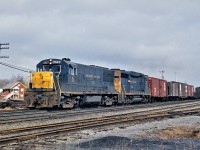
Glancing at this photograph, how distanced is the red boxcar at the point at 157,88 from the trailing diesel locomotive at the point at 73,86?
27.8 ft

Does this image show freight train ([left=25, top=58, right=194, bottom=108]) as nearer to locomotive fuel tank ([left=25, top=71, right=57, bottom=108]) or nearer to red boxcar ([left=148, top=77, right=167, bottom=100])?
locomotive fuel tank ([left=25, top=71, right=57, bottom=108])

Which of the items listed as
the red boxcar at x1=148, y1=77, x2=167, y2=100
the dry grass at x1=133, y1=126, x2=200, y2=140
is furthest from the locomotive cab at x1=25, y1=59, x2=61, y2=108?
the red boxcar at x1=148, y1=77, x2=167, y2=100

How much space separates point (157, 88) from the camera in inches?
1674

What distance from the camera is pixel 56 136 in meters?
9.86

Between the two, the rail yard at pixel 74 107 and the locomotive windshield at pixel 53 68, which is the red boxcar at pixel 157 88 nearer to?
the rail yard at pixel 74 107

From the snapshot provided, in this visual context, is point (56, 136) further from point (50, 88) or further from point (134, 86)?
point (134, 86)

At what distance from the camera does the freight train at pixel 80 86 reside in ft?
69.4

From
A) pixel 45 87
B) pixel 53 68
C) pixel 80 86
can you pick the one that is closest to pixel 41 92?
pixel 45 87

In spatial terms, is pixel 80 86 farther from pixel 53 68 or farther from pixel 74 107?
pixel 53 68

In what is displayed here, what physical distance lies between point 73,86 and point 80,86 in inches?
45.5

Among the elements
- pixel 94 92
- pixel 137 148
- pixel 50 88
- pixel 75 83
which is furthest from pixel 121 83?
pixel 137 148

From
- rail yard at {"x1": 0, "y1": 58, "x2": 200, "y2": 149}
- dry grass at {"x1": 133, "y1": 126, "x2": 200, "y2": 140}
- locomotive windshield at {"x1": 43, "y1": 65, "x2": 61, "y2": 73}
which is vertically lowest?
dry grass at {"x1": 133, "y1": 126, "x2": 200, "y2": 140}

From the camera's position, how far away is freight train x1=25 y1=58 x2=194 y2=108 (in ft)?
69.4

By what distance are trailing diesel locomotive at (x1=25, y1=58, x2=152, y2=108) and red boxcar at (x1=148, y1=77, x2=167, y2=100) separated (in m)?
8.47
